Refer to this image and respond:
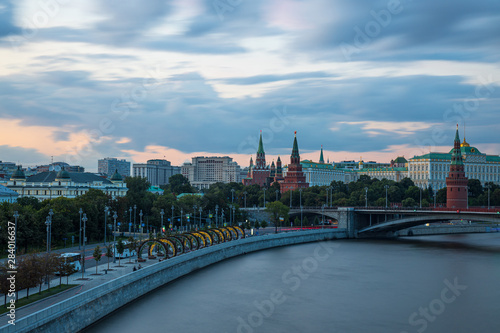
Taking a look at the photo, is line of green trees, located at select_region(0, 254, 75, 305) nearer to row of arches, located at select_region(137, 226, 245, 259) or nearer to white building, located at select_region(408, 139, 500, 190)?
row of arches, located at select_region(137, 226, 245, 259)

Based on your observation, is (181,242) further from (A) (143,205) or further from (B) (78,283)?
(A) (143,205)

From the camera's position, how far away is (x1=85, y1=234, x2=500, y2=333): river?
31.6 m

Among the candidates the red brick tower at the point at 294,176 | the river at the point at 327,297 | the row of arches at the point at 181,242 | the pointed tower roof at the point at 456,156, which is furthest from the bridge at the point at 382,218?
the red brick tower at the point at 294,176

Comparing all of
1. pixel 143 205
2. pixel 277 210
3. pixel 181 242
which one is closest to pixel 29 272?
pixel 181 242

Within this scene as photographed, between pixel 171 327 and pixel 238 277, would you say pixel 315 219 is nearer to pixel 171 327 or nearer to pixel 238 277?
pixel 238 277

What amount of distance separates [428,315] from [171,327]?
50.3 ft

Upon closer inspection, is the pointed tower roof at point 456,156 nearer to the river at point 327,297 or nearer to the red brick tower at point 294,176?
the river at point 327,297

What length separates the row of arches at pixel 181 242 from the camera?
45.9m

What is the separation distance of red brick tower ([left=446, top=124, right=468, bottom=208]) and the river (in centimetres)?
4913

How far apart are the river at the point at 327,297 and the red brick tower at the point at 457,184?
161 feet

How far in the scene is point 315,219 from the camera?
10550 centimetres

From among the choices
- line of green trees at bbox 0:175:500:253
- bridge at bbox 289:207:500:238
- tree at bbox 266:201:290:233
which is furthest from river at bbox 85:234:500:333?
tree at bbox 266:201:290:233

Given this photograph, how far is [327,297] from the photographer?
128 ft

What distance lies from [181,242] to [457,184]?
74.7 metres
